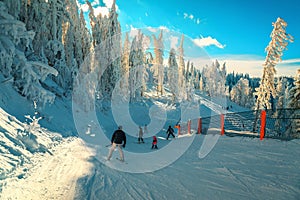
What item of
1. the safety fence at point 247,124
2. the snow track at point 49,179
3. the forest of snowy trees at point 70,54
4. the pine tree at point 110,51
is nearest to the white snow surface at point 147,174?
the snow track at point 49,179

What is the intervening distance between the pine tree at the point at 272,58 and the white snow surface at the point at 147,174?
15.7m

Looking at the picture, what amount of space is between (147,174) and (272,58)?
23.2 m

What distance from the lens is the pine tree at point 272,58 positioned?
72.4ft

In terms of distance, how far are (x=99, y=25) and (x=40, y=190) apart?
34.5 metres

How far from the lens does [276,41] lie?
883 inches

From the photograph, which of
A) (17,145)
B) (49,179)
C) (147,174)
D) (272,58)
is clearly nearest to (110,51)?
(272,58)

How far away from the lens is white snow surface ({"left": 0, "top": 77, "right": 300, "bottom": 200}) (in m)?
5.01

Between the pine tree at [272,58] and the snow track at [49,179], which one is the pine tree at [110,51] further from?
the snow track at [49,179]

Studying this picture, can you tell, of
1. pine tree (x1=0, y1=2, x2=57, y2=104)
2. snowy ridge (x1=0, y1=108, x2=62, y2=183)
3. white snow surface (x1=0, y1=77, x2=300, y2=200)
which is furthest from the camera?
pine tree (x1=0, y1=2, x2=57, y2=104)

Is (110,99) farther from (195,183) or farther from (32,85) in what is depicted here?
(195,183)

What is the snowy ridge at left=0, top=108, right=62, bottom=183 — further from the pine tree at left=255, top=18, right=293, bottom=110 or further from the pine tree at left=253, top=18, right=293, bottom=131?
the pine tree at left=255, top=18, right=293, bottom=110

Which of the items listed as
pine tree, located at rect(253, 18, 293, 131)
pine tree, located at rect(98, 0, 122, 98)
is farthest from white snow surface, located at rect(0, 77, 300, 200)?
pine tree, located at rect(98, 0, 122, 98)

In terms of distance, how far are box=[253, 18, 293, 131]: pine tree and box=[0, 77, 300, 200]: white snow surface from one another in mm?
15696

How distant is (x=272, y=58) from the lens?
76.3ft
